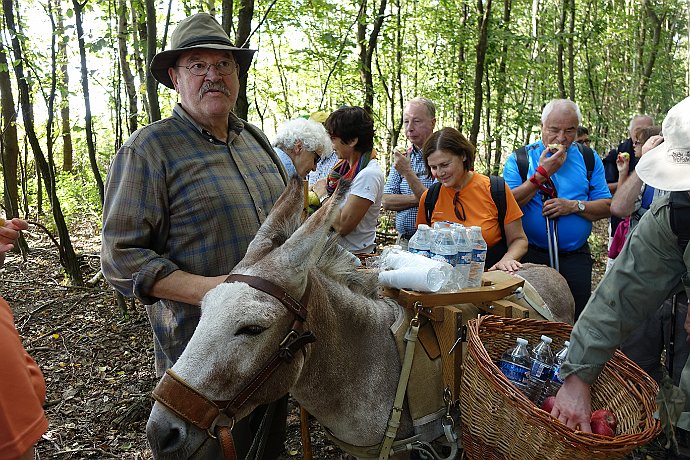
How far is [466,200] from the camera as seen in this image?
3883 mm

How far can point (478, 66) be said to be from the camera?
9.05 m

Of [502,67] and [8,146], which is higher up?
[502,67]

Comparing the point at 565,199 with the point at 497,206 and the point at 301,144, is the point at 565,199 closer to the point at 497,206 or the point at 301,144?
the point at 497,206

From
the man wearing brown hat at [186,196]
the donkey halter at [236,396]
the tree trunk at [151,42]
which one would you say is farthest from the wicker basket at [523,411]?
the tree trunk at [151,42]

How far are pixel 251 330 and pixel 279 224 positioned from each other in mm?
548

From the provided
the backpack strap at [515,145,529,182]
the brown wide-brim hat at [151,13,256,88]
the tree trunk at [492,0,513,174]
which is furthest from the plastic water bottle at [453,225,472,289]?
the tree trunk at [492,0,513,174]

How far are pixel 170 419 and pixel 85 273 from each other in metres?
6.68

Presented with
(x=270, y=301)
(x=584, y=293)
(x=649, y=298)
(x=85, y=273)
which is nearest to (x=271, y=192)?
(x=270, y=301)

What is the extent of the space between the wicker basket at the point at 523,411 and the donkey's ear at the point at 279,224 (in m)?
0.95

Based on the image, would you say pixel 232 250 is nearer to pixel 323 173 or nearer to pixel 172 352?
pixel 172 352

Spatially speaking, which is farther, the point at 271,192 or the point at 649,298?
the point at 271,192

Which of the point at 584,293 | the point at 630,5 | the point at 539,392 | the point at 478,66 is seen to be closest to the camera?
the point at 539,392

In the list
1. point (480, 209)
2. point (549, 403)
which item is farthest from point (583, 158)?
point (549, 403)

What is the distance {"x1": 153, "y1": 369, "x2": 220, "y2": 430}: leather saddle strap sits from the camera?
1.85 m
